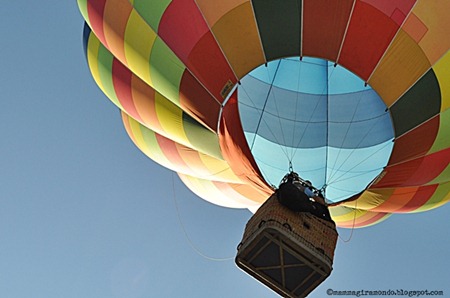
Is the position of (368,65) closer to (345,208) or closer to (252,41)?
(252,41)

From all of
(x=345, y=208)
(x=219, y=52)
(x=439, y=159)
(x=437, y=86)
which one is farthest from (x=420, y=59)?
(x=345, y=208)

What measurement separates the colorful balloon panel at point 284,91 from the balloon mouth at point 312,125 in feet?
0.04

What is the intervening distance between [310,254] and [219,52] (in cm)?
182

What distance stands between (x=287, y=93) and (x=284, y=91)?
0.04 meters

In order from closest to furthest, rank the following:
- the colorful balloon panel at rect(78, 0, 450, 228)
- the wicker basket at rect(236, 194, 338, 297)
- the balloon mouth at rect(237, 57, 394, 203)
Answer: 1. the wicker basket at rect(236, 194, 338, 297)
2. the colorful balloon panel at rect(78, 0, 450, 228)
3. the balloon mouth at rect(237, 57, 394, 203)

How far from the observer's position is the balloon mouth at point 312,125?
612cm


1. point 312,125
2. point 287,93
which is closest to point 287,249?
point 312,125

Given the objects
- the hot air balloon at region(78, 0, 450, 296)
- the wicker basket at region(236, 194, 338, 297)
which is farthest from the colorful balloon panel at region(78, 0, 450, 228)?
the wicker basket at region(236, 194, 338, 297)

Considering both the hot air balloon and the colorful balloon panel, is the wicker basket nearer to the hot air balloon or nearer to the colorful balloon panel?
the hot air balloon

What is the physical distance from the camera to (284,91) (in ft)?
21.0

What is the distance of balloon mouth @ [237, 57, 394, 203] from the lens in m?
6.12

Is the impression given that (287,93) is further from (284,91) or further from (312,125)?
(312,125)

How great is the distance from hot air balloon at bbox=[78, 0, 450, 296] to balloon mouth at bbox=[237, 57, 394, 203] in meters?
0.01

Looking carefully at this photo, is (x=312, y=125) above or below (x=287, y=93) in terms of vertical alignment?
below
